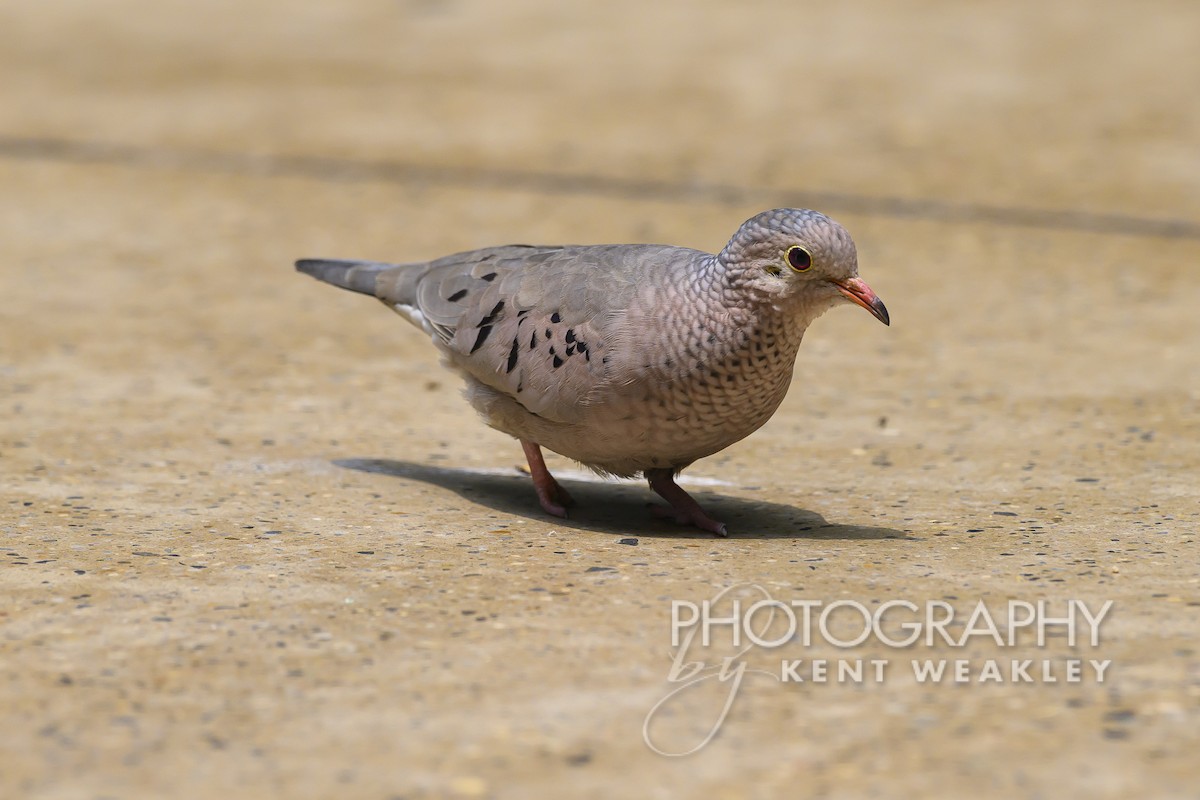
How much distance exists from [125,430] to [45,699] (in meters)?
2.60

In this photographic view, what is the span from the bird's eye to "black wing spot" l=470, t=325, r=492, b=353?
1063mm

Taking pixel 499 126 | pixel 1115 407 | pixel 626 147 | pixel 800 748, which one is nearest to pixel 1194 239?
pixel 1115 407

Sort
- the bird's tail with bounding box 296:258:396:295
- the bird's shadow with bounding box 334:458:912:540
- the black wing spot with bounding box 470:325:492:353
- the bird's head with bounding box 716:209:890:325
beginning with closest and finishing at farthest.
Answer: the bird's head with bounding box 716:209:890:325, the bird's shadow with bounding box 334:458:912:540, the black wing spot with bounding box 470:325:492:353, the bird's tail with bounding box 296:258:396:295

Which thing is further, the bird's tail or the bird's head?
the bird's tail

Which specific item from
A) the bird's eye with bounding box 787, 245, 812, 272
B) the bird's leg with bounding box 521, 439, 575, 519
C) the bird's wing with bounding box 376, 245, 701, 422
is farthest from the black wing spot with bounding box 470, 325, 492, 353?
the bird's eye with bounding box 787, 245, 812, 272

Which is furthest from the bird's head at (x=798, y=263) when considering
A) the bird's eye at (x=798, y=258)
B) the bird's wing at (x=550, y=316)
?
the bird's wing at (x=550, y=316)

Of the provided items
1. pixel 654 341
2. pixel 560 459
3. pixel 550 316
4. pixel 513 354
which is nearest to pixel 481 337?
pixel 513 354

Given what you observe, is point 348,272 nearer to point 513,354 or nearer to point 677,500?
point 513,354

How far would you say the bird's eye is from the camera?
4.62 metres

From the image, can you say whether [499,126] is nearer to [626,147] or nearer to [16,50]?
[626,147]

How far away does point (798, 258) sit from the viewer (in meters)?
4.63

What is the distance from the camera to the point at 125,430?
6.05m

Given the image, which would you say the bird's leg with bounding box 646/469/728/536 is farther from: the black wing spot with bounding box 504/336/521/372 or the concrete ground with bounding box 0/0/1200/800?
the black wing spot with bounding box 504/336/521/372

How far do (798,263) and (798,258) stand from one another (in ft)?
0.05
